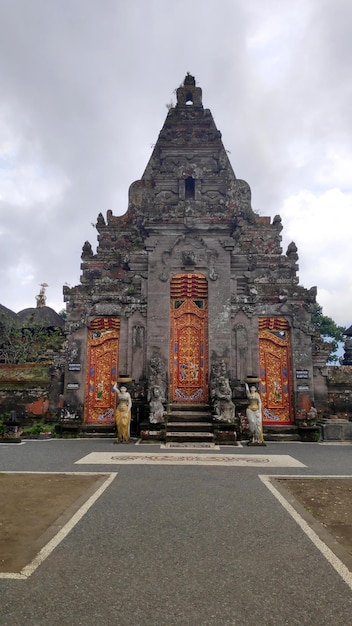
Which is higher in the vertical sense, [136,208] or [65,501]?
[136,208]

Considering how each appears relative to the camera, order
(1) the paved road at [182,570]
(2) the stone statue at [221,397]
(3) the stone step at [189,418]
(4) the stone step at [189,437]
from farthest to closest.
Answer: (3) the stone step at [189,418], (2) the stone statue at [221,397], (4) the stone step at [189,437], (1) the paved road at [182,570]

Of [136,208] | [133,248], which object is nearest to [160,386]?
[133,248]

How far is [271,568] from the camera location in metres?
3.45

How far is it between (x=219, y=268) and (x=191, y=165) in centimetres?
549

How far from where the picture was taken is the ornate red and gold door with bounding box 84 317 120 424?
13.6 metres

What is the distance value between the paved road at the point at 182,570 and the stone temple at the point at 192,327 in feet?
24.4

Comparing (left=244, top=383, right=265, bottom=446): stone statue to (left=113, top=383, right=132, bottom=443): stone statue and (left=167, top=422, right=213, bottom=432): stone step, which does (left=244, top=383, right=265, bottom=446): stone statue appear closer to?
(left=167, top=422, right=213, bottom=432): stone step

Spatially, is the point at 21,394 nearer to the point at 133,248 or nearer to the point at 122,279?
the point at 122,279

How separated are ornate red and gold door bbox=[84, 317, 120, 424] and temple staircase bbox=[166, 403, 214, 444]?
2.32 m

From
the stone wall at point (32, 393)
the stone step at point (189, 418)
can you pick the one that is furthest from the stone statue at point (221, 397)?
the stone wall at point (32, 393)

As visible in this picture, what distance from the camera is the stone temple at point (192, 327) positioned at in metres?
13.4

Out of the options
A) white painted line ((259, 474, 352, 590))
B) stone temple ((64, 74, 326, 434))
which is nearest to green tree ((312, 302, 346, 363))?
stone temple ((64, 74, 326, 434))

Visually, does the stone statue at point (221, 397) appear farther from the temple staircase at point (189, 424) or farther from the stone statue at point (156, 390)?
the stone statue at point (156, 390)

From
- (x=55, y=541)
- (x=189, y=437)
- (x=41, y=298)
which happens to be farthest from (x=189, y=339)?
(x=41, y=298)
